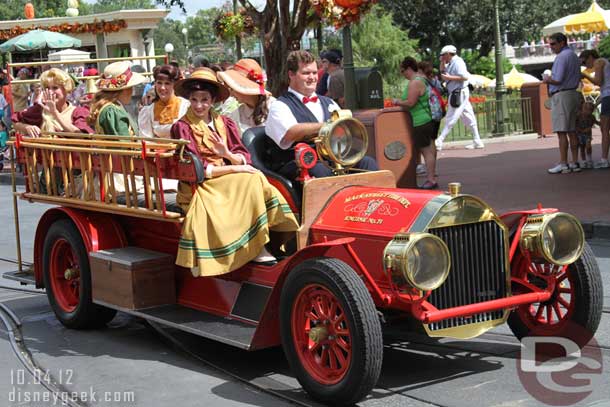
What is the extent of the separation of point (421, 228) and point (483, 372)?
974 mm

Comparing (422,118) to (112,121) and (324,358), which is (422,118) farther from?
(324,358)

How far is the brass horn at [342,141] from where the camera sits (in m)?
5.91

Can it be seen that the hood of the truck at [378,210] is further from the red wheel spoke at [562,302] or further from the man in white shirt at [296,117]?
the red wheel spoke at [562,302]

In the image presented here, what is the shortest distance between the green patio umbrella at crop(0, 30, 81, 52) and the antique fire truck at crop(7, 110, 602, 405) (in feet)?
63.7

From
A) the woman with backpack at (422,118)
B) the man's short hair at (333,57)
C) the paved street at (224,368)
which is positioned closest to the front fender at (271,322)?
the paved street at (224,368)

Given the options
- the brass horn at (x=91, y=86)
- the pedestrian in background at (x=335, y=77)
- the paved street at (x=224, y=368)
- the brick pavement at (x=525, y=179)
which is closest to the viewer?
the paved street at (x=224, y=368)

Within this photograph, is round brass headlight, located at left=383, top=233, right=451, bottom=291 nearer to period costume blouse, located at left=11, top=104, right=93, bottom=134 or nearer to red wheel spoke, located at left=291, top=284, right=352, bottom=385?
red wheel spoke, located at left=291, top=284, right=352, bottom=385

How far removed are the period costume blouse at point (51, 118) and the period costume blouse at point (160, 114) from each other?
1.48ft

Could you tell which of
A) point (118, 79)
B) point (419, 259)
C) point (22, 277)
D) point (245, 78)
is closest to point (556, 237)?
point (419, 259)

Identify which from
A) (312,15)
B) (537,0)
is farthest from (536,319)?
(537,0)

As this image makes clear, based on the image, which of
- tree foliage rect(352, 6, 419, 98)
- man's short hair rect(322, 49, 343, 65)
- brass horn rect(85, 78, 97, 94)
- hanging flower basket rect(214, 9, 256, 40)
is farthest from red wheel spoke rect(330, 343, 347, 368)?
tree foliage rect(352, 6, 419, 98)

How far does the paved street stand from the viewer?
5199 mm

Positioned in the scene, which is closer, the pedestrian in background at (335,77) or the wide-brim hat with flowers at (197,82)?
the wide-brim hat with flowers at (197,82)

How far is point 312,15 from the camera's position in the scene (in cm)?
1576
